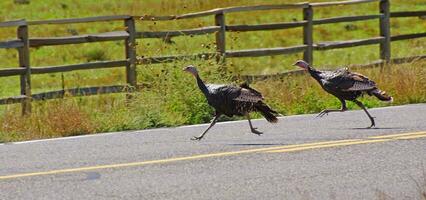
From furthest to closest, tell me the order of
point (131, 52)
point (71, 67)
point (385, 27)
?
point (385, 27) → point (131, 52) → point (71, 67)

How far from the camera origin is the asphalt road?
351 inches

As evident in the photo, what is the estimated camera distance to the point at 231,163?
10.1m

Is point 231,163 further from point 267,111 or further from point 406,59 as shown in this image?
point 406,59

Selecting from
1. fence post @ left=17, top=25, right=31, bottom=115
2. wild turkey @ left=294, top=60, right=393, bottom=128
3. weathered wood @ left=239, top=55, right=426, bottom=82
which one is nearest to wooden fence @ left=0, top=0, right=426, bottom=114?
fence post @ left=17, top=25, right=31, bottom=115

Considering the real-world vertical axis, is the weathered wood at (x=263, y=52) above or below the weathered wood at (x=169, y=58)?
below

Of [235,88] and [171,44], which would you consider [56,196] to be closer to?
[235,88]

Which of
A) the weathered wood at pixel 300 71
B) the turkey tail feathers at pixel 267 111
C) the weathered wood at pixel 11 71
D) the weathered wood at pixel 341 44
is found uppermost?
the weathered wood at pixel 11 71

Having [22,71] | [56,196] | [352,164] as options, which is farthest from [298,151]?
[22,71]

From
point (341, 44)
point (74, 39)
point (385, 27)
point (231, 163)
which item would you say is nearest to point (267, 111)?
point (231, 163)

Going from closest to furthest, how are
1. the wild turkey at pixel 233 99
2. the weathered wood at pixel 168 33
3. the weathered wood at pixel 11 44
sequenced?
the wild turkey at pixel 233 99, the weathered wood at pixel 11 44, the weathered wood at pixel 168 33

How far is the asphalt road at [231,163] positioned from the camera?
29.3 feet

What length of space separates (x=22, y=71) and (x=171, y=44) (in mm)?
2363

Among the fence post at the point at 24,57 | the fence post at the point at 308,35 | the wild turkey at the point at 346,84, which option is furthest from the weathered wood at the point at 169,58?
the fence post at the point at 308,35

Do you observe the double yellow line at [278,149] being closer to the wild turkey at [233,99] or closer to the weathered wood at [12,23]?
the wild turkey at [233,99]
